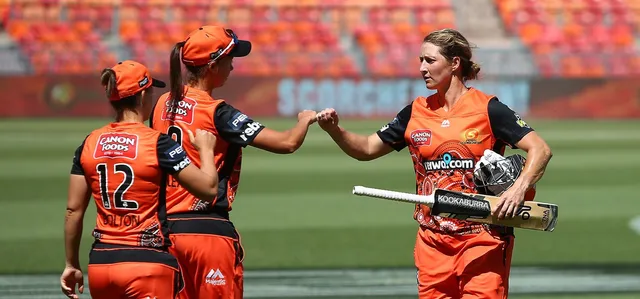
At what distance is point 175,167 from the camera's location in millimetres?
4086

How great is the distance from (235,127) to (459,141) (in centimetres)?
112

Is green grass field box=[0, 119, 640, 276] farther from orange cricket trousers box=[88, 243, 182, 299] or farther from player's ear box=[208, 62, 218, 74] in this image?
orange cricket trousers box=[88, 243, 182, 299]

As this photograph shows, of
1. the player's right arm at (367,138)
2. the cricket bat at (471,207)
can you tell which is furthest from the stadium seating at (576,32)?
the cricket bat at (471,207)

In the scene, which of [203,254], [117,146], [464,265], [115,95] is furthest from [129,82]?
[464,265]

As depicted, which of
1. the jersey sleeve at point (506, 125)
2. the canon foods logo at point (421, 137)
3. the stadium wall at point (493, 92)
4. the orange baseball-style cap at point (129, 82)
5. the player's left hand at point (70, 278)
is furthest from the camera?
the stadium wall at point (493, 92)

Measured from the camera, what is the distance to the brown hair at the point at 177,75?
458cm

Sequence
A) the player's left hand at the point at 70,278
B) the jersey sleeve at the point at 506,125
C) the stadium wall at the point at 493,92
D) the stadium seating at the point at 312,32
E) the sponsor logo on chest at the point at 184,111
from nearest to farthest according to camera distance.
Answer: the player's left hand at the point at 70,278, the sponsor logo on chest at the point at 184,111, the jersey sleeve at the point at 506,125, the stadium wall at the point at 493,92, the stadium seating at the point at 312,32

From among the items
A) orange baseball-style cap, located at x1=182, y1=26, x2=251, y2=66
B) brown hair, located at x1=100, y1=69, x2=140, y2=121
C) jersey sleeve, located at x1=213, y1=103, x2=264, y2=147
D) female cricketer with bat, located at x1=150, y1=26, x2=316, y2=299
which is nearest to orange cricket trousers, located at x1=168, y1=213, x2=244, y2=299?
female cricketer with bat, located at x1=150, y1=26, x2=316, y2=299

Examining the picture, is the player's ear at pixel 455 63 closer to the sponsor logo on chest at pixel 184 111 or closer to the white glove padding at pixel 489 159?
the white glove padding at pixel 489 159

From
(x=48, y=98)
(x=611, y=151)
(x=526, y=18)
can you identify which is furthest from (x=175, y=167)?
(x=526, y=18)

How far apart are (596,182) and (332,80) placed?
12.7 m

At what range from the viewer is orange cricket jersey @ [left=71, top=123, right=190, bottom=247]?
4.08 meters

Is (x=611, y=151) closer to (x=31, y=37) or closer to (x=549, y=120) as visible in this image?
(x=549, y=120)

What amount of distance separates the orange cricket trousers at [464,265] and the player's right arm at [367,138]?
0.61m
